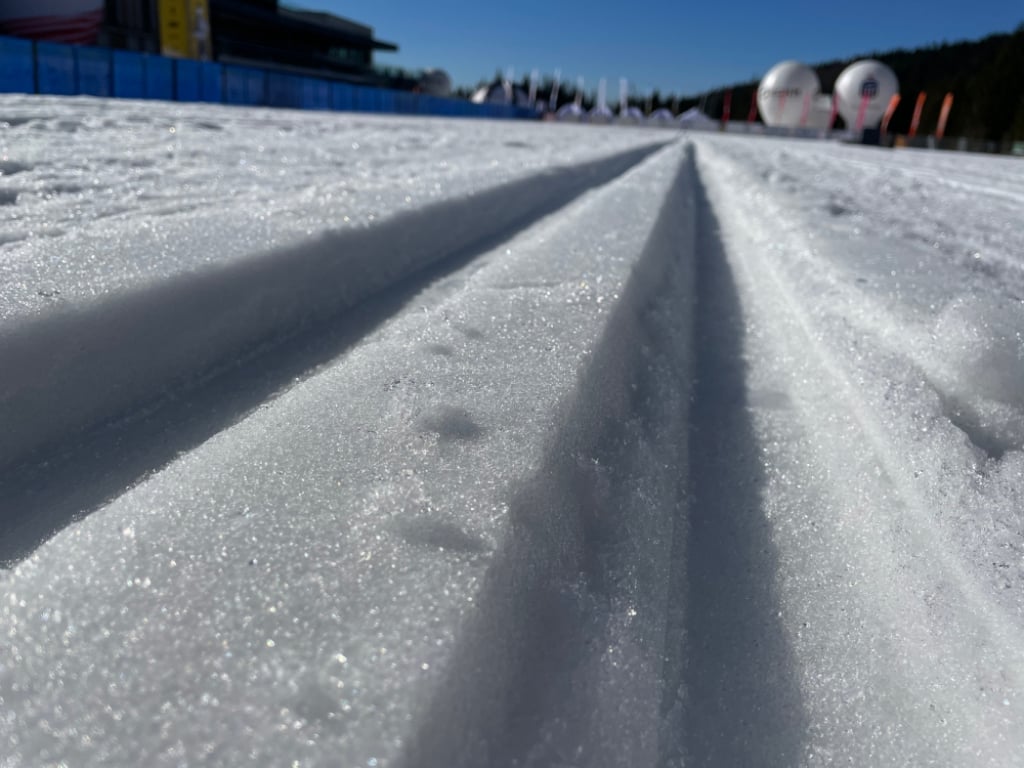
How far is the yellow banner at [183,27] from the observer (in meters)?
18.0

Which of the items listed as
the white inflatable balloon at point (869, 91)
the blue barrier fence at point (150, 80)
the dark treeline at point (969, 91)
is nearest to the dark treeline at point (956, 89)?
the dark treeline at point (969, 91)

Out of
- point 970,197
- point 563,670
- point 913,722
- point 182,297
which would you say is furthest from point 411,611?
point 970,197

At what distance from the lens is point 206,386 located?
4.39 feet

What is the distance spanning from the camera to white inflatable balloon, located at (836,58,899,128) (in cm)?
2972

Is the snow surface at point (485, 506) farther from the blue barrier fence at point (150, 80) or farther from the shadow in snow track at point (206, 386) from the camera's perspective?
the blue barrier fence at point (150, 80)

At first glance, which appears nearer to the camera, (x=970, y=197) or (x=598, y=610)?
(x=598, y=610)

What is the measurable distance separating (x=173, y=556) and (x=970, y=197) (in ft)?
20.6

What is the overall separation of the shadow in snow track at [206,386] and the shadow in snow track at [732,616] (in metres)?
0.84

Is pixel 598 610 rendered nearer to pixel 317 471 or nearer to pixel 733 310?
pixel 317 471

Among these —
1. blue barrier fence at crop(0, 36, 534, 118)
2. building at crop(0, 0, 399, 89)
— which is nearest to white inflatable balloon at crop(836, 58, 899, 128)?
blue barrier fence at crop(0, 36, 534, 118)

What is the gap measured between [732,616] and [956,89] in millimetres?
53812

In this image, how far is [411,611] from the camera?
0.69 m

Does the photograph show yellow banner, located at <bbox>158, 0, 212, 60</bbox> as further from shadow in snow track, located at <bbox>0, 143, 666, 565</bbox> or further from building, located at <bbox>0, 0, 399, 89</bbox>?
shadow in snow track, located at <bbox>0, 143, 666, 565</bbox>

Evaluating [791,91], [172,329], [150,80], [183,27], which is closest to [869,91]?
[791,91]
